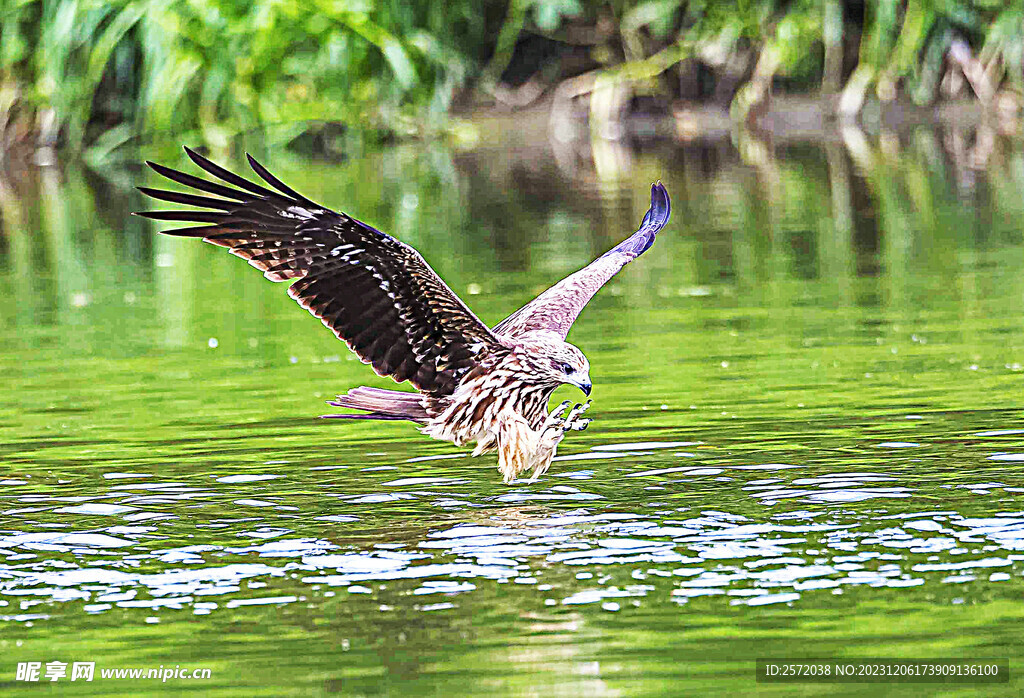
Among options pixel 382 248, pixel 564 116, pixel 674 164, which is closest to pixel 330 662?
pixel 382 248

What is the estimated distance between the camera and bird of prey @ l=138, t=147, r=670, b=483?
716 centimetres

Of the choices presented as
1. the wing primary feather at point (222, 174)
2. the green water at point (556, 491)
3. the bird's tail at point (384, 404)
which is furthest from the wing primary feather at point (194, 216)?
the green water at point (556, 491)

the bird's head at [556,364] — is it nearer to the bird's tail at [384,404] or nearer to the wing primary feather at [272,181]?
the bird's tail at [384,404]

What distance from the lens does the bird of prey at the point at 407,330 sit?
23.5 ft

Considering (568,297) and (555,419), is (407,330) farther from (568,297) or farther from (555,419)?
(568,297)

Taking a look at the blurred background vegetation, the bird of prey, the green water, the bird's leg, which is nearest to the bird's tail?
the bird of prey

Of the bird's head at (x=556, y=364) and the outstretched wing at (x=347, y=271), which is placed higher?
the outstretched wing at (x=347, y=271)

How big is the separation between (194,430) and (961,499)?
11.8 ft

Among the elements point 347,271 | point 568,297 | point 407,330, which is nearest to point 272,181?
point 347,271

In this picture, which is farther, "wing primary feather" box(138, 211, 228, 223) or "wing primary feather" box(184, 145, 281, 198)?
"wing primary feather" box(138, 211, 228, 223)

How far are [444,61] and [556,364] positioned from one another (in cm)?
1702

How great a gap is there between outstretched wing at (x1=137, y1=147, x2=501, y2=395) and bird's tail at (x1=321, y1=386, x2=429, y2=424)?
A: 0.11 m

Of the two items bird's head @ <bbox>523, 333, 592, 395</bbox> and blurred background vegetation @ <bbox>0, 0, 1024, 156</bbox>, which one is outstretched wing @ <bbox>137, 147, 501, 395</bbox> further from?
blurred background vegetation @ <bbox>0, 0, 1024, 156</bbox>

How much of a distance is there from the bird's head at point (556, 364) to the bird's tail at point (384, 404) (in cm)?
51
